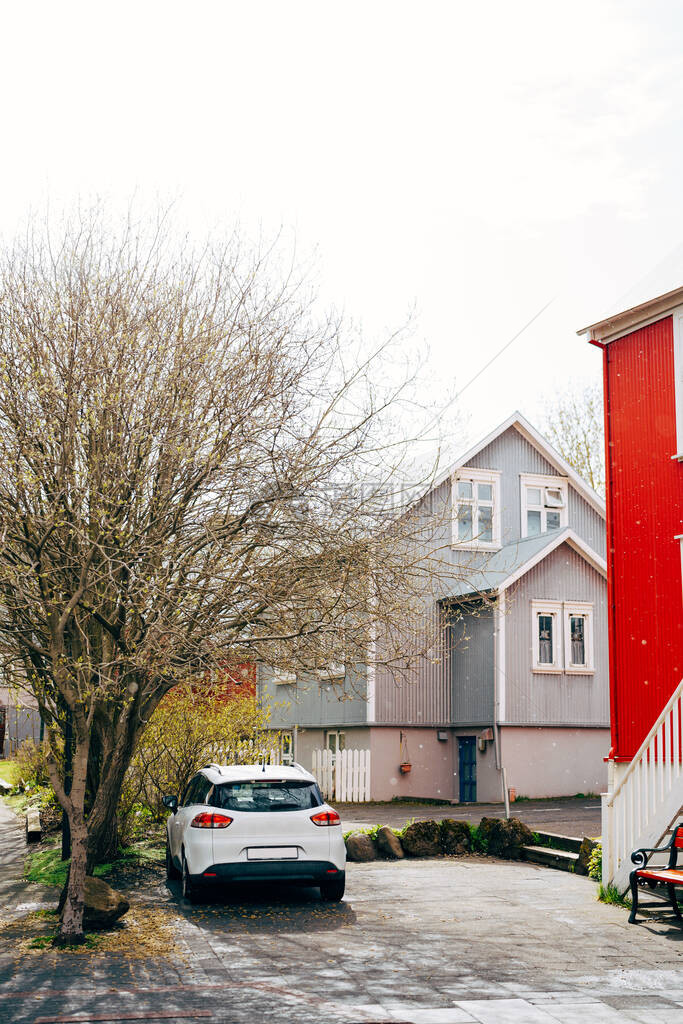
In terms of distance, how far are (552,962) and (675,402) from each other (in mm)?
7956

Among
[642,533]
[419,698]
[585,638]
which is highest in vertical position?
[642,533]

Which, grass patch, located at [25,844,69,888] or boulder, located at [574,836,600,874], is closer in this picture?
grass patch, located at [25,844,69,888]

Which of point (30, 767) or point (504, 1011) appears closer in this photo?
point (504, 1011)

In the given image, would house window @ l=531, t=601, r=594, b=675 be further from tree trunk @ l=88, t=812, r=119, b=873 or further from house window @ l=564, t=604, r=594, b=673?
tree trunk @ l=88, t=812, r=119, b=873

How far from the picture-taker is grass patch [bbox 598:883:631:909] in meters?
11.8

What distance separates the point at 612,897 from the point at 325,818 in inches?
135

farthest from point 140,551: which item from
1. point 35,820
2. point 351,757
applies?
point 351,757

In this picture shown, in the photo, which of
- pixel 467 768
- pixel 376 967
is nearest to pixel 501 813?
pixel 467 768

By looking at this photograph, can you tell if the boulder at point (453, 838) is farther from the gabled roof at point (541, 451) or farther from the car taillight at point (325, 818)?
the gabled roof at point (541, 451)

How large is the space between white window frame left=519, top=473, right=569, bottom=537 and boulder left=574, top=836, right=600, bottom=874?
49.0ft

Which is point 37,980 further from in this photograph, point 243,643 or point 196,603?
point 243,643

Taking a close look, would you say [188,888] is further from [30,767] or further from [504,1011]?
[30,767]

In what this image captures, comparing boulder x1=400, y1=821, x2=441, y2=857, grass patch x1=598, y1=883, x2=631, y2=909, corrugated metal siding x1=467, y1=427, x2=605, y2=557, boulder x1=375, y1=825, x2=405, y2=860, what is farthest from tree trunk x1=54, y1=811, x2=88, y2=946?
corrugated metal siding x1=467, y1=427, x2=605, y2=557

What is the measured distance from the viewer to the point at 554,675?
25.5m
